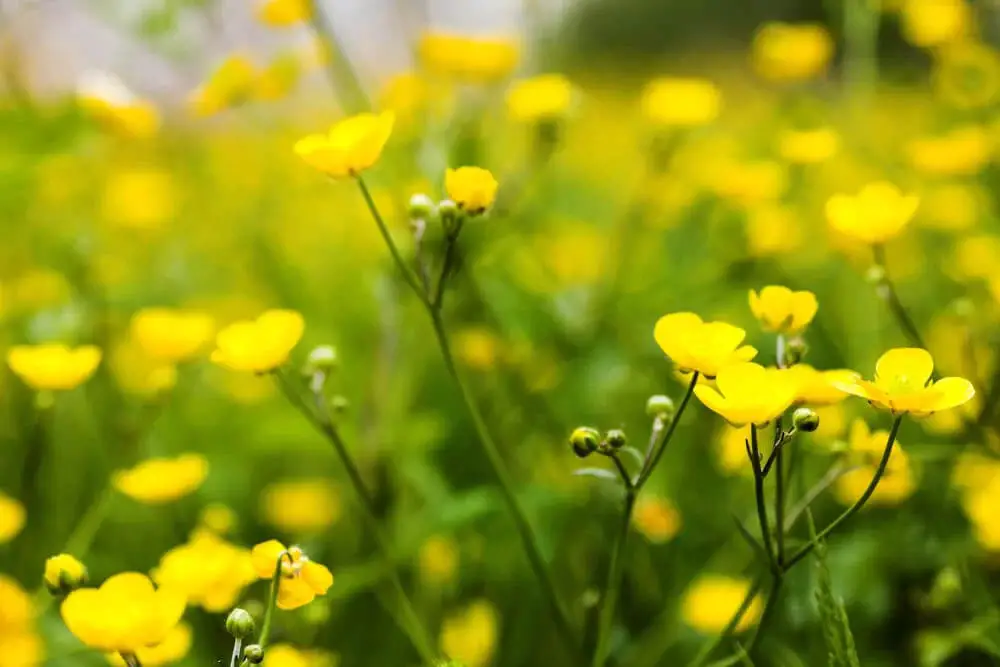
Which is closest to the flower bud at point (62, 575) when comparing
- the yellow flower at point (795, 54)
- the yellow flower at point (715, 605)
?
the yellow flower at point (715, 605)

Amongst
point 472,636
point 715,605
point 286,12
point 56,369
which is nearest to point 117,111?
point 286,12

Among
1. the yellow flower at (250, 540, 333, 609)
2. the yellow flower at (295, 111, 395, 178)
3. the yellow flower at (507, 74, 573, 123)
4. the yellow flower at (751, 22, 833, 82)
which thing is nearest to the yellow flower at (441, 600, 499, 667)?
the yellow flower at (250, 540, 333, 609)

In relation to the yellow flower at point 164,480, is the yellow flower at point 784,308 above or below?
above

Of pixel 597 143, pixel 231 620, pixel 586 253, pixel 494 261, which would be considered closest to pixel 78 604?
pixel 231 620

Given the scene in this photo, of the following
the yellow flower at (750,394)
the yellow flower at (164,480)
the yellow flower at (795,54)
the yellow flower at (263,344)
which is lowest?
the yellow flower at (795,54)

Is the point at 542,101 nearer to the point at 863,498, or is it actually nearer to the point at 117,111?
the point at 117,111

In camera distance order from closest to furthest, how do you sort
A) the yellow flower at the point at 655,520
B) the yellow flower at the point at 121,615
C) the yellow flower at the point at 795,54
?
the yellow flower at the point at 121,615 < the yellow flower at the point at 655,520 < the yellow flower at the point at 795,54

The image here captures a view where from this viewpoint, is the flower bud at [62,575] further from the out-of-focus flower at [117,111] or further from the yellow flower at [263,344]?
the out-of-focus flower at [117,111]

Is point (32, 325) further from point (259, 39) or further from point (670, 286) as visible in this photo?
point (259, 39)
